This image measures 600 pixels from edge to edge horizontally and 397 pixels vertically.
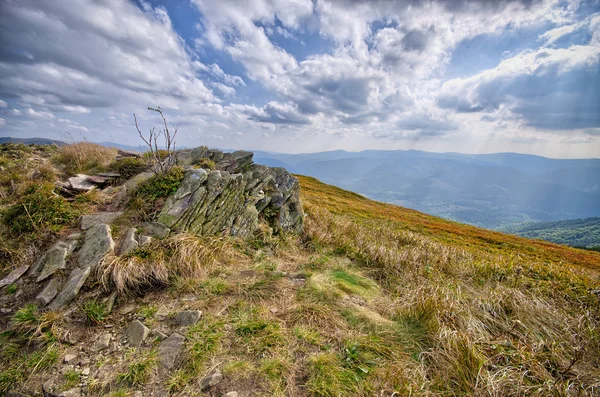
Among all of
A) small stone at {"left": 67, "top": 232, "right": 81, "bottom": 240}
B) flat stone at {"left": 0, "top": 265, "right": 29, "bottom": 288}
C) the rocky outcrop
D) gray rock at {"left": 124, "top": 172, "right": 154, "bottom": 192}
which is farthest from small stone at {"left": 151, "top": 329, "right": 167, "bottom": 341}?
gray rock at {"left": 124, "top": 172, "right": 154, "bottom": 192}

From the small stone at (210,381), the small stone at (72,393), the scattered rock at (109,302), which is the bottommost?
the small stone at (72,393)

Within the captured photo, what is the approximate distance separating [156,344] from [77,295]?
2152 mm

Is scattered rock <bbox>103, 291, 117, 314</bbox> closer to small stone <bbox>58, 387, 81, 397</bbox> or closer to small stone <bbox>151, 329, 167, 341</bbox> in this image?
small stone <bbox>151, 329, 167, 341</bbox>

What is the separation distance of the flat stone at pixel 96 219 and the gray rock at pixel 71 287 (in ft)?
5.00

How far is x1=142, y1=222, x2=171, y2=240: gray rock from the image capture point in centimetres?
671

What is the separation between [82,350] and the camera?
4152 millimetres

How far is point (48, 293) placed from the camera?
15.9 ft

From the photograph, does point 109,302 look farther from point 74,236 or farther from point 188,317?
point 74,236

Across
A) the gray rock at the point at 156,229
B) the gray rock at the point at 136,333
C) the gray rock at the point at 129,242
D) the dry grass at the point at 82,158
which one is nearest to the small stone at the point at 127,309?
the gray rock at the point at 136,333

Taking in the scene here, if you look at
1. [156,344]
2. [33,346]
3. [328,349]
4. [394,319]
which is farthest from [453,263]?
Result: [33,346]

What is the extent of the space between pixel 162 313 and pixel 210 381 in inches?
80.4

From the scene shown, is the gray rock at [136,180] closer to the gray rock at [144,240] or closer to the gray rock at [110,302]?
the gray rock at [144,240]

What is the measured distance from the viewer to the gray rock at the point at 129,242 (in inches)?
231

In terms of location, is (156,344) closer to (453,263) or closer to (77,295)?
(77,295)
